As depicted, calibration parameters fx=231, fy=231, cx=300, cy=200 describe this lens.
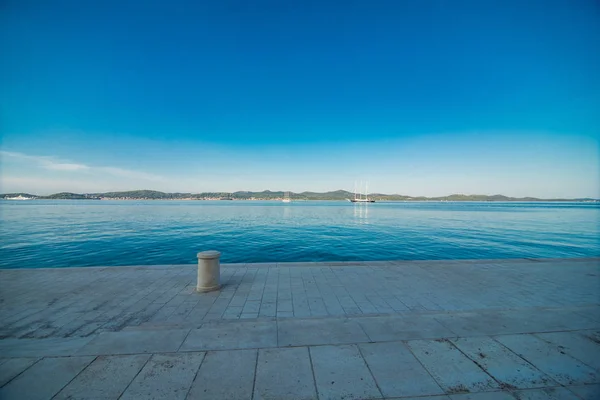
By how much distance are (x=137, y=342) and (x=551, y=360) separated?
663 cm

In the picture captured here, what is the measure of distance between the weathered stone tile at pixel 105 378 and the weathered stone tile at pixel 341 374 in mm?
2580

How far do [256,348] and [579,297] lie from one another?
30.5ft

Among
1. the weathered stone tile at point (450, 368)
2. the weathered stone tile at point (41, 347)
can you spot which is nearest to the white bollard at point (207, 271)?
the weathered stone tile at point (41, 347)

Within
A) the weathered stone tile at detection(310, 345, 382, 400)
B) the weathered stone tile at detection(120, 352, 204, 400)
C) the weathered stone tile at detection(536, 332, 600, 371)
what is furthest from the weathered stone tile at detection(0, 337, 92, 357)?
the weathered stone tile at detection(536, 332, 600, 371)

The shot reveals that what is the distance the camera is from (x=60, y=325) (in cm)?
514

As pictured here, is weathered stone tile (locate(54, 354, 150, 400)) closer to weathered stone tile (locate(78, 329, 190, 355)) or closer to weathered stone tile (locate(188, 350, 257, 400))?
weathered stone tile (locate(78, 329, 190, 355))

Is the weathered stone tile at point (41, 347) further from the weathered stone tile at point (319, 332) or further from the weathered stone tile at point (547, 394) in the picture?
the weathered stone tile at point (547, 394)

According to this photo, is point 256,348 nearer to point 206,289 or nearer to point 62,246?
point 206,289

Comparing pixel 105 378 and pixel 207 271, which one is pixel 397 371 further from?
pixel 207 271

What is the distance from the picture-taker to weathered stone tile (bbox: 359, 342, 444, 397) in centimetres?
297

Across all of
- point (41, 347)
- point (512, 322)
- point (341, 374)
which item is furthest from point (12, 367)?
point (512, 322)

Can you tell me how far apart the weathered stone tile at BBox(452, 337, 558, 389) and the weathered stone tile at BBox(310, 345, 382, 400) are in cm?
178

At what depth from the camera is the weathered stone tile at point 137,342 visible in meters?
3.73

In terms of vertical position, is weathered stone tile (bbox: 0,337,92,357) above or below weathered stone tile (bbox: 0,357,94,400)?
below
